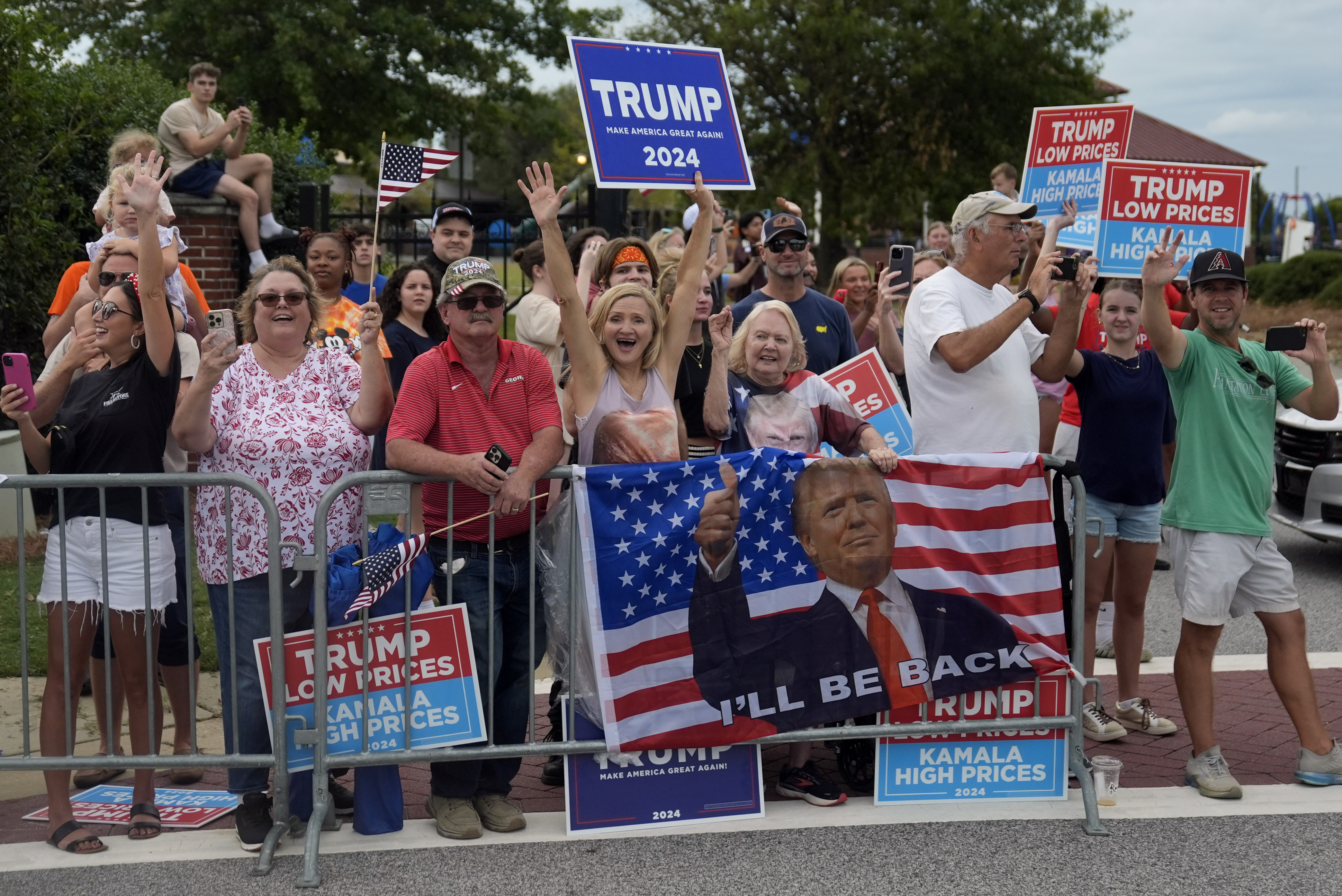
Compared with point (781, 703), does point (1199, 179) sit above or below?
above

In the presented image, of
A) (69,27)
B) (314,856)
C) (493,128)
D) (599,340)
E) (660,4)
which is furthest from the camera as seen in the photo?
(660,4)

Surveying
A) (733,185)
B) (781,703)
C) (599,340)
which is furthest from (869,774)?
(733,185)

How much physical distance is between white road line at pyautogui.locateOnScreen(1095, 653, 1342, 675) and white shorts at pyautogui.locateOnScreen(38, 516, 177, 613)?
15.3 ft

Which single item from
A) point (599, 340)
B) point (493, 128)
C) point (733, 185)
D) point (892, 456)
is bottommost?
point (892, 456)

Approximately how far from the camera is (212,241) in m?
10.8

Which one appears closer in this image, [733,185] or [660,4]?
[733,185]

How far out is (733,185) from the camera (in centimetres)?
586

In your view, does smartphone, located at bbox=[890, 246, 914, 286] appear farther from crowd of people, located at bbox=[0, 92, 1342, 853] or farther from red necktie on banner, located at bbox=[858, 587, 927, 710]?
red necktie on banner, located at bbox=[858, 587, 927, 710]

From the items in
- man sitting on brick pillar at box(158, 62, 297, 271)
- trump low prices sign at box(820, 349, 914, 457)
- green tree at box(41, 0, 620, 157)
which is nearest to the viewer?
trump low prices sign at box(820, 349, 914, 457)

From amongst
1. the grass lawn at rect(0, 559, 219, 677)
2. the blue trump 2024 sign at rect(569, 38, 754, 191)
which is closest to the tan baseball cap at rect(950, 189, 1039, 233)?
the blue trump 2024 sign at rect(569, 38, 754, 191)

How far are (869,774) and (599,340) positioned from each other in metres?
2.03

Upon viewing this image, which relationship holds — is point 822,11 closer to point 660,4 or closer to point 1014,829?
point 660,4

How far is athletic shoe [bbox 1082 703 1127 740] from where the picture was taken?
5.72 metres

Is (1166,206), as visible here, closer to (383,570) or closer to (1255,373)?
(1255,373)
